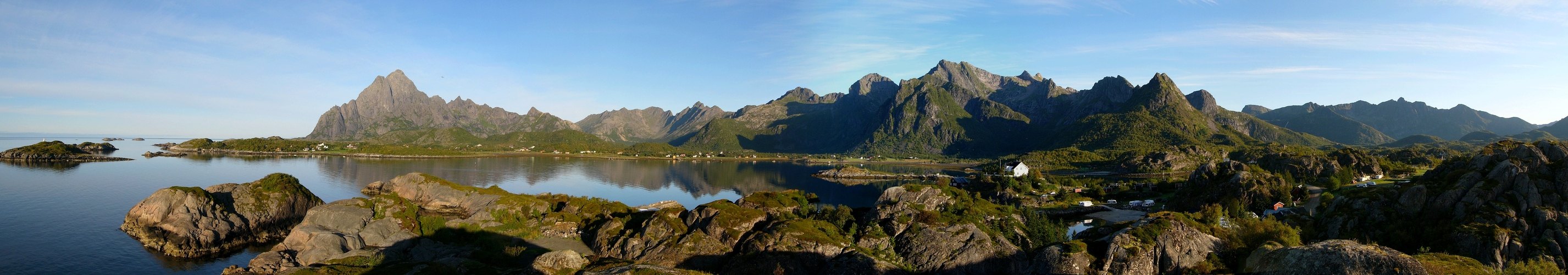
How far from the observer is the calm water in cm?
3681

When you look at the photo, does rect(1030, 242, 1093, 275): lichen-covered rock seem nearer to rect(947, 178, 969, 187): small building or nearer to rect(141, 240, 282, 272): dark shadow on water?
rect(141, 240, 282, 272): dark shadow on water

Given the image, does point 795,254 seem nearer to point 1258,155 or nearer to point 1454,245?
point 1454,245

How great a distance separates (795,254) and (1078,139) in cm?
19083

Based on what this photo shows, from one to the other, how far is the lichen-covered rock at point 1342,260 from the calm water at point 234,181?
165 feet

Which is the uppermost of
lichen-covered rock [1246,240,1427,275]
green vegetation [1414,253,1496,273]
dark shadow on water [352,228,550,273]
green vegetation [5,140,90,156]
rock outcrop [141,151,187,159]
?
green vegetation [5,140,90,156]

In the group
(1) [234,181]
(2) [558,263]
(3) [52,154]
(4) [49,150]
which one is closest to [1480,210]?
(2) [558,263]

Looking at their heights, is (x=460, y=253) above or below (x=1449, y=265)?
below

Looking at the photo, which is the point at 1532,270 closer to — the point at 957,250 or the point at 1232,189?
the point at 957,250

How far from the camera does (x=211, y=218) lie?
135ft

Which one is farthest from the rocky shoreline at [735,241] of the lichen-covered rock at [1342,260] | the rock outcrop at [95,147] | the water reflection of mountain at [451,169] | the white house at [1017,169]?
the rock outcrop at [95,147]

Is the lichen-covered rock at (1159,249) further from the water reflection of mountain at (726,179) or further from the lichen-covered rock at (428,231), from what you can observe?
the water reflection of mountain at (726,179)

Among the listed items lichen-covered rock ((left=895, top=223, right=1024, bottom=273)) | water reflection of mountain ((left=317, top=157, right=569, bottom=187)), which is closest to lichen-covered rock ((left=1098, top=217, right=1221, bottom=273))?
lichen-covered rock ((left=895, top=223, right=1024, bottom=273))

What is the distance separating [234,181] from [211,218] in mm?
60576

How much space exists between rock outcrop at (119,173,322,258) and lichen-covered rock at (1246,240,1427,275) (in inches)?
2154
